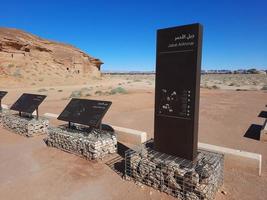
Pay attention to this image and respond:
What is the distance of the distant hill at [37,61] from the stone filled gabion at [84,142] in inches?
987

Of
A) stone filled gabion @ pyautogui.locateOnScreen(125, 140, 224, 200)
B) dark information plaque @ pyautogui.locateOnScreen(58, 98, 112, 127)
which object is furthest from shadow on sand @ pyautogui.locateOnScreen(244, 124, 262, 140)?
dark information plaque @ pyautogui.locateOnScreen(58, 98, 112, 127)

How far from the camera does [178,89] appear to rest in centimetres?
407

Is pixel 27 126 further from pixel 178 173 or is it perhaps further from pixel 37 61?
pixel 37 61

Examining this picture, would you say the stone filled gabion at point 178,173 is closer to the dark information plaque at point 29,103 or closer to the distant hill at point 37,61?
the dark information plaque at point 29,103

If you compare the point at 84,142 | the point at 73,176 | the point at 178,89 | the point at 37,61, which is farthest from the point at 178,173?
the point at 37,61

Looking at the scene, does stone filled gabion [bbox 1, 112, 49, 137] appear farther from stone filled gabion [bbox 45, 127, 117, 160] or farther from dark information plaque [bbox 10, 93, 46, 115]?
stone filled gabion [bbox 45, 127, 117, 160]

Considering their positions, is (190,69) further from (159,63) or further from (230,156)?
(230,156)

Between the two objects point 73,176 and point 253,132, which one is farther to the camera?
point 253,132

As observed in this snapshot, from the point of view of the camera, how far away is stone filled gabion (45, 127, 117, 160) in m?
5.08

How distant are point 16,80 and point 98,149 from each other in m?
27.2

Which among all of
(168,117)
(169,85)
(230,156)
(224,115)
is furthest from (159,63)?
(224,115)

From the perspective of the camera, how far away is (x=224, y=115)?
10.6m

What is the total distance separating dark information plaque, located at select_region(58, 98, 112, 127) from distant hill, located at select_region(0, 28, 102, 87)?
81.5ft

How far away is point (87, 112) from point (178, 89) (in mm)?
2766
